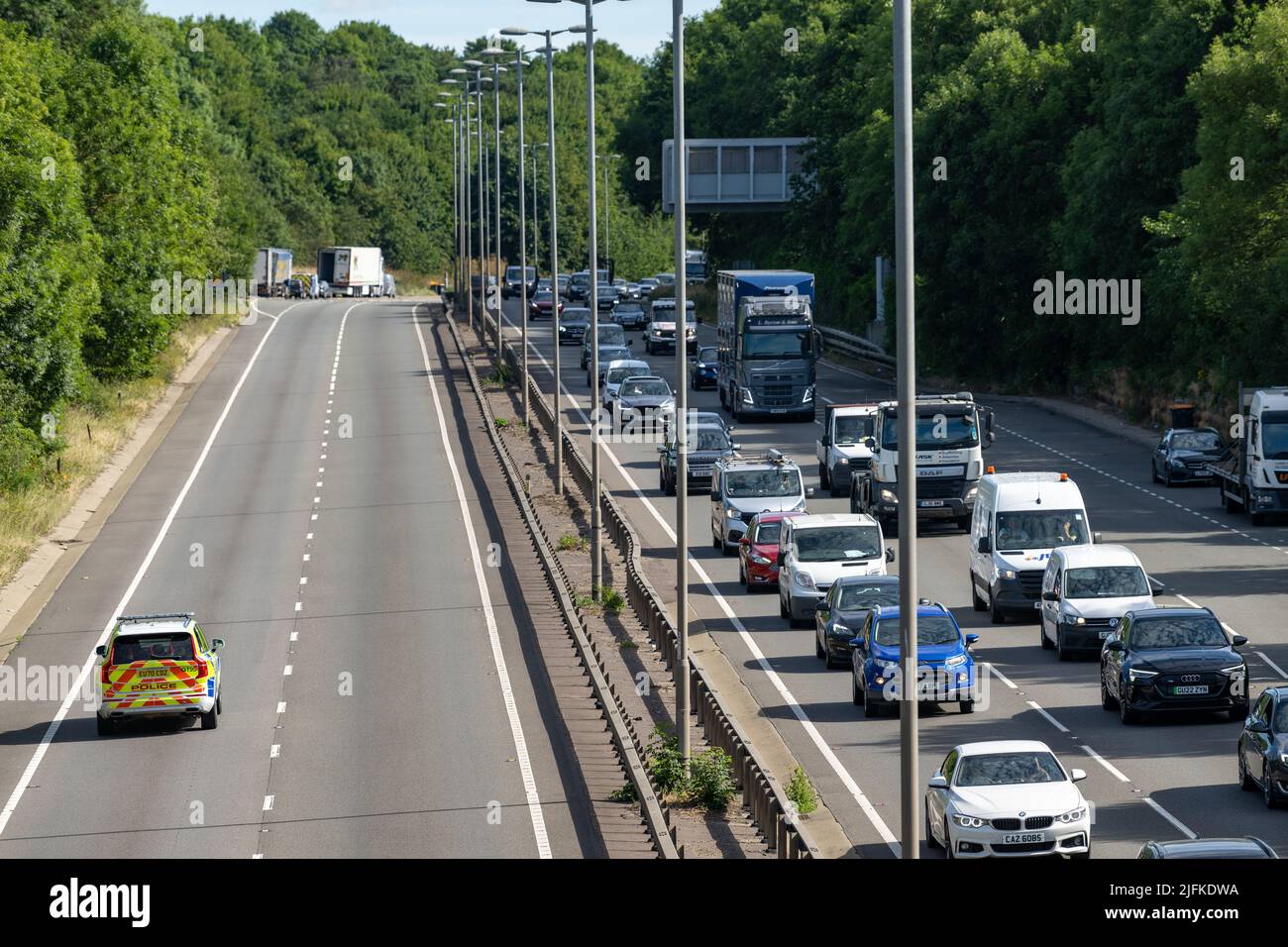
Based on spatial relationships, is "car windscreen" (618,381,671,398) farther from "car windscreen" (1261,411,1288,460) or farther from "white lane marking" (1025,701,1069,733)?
"white lane marking" (1025,701,1069,733)

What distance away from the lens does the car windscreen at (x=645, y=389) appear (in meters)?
61.1

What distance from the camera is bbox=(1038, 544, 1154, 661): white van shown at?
2984cm

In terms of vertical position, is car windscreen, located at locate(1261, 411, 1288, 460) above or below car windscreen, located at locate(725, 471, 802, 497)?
above

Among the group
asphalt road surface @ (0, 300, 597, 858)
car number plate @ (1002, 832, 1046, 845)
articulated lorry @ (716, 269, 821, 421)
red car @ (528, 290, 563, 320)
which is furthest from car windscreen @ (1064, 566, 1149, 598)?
red car @ (528, 290, 563, 320)

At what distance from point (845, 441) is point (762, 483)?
23.3ft

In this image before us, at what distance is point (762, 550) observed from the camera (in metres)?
37.8

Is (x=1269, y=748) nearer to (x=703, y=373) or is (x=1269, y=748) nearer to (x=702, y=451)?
(x=702, y=451)

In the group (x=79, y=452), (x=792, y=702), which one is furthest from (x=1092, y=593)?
(x=79, y=452)

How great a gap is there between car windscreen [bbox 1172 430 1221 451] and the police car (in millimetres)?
28649

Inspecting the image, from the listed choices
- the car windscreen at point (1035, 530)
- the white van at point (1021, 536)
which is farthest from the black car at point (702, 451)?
the car windscreen at point (1035, 530)

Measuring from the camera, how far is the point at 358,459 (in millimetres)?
57781

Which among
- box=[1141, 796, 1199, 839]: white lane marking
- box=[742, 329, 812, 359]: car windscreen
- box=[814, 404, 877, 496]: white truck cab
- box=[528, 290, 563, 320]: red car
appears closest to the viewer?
box=[1141, 796, 1199, 839]: white lane marking

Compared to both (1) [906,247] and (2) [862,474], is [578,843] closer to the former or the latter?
(1) [906,247]
